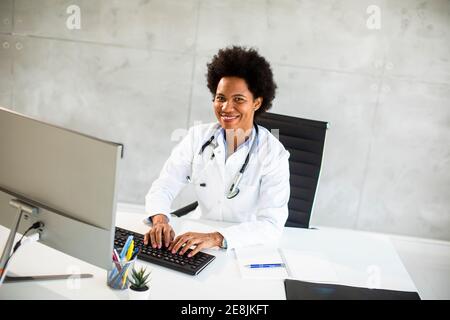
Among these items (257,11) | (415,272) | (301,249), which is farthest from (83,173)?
(415,272)

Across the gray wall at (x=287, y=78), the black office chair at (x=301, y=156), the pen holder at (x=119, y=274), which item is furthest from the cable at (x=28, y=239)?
the gray wall at (x=287, y=78)

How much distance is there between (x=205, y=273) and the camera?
4.71ft

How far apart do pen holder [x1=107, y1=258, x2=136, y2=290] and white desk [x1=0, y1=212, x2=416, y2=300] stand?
0.02 metres

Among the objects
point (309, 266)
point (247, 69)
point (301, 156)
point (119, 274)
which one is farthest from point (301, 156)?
point (119, 274)

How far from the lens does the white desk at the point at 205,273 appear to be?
1.27 metres

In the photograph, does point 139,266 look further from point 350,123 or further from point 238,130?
point 350,123

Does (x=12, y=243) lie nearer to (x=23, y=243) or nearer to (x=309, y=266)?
(x=23, y=243)

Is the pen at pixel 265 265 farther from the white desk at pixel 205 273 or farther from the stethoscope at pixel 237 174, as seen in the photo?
the stethoscope at pixel 237 174

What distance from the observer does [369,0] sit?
9.89 ft

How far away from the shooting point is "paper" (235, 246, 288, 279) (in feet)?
4.79

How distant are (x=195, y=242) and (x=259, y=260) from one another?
23cm

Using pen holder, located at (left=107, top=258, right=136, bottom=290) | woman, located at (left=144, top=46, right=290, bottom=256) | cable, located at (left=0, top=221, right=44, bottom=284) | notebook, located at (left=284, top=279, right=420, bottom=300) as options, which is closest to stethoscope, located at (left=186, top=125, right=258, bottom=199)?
woman, located at (left=144, top=46, right=290, bottom=256)

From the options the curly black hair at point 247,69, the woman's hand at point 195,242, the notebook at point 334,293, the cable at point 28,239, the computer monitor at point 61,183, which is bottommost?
the notebook at point 334,293

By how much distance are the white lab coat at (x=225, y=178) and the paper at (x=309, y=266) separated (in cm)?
22
